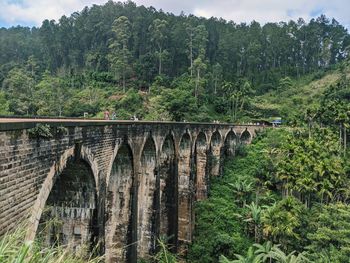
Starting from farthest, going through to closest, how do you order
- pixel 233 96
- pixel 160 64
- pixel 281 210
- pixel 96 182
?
pixel 160 64, pixel 233 96, pixel 281 210, pixel 96 182

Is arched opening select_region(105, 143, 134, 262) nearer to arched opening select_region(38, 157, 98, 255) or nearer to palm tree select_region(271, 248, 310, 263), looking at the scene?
arched opening select_region(38, 157, 98, 255)

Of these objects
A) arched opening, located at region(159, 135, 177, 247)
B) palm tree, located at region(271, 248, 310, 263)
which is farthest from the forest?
arched opening, located at region(159, 135, 177, 247)

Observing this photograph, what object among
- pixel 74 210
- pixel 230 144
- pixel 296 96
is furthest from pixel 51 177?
pixel 296 96

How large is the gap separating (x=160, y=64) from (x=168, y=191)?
156 ft

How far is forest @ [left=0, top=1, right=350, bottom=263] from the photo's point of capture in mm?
23672

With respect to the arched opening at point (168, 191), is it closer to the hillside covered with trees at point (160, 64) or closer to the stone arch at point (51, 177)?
the stone arch at point (51, 177)

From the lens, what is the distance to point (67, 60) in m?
80.2

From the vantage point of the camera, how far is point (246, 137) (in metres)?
45.7

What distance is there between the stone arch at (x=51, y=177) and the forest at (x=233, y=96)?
4.97ft


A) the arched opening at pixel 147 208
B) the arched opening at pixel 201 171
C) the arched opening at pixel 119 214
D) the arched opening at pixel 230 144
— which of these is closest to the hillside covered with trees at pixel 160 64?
the arched opening at pixel 230 144

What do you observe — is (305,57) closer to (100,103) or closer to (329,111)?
(329,111)

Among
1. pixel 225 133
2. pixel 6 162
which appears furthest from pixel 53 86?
pixel 6 162

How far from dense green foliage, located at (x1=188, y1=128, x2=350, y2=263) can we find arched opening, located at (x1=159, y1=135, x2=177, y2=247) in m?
3.30

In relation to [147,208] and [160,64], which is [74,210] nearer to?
[147,208]
